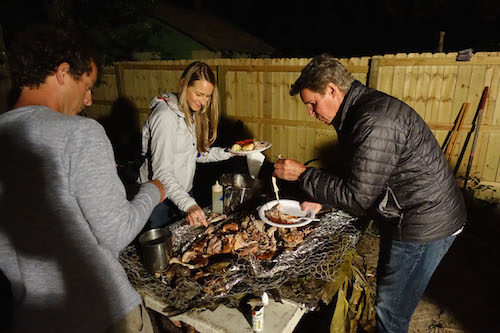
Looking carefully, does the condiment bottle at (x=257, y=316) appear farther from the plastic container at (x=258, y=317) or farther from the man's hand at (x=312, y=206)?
the man's hand at (x=312, y=206)

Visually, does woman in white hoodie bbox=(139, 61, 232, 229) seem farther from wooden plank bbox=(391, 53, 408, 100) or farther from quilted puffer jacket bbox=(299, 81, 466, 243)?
wooden plank bbox=(391, 53, 408, 100)

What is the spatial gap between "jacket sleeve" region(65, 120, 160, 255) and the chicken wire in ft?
2.26


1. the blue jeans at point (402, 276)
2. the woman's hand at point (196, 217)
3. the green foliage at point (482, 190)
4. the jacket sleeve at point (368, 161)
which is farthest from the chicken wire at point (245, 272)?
the green foliage at point (482, 190)

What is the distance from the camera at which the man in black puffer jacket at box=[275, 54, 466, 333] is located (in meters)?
1.81

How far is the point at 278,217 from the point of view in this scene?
242 centimetres

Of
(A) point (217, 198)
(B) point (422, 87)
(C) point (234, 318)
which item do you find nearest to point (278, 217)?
(A) point (217, 198)

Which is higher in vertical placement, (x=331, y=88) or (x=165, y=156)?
(x=331, y=88)

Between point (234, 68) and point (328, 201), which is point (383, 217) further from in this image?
point (234, 68)

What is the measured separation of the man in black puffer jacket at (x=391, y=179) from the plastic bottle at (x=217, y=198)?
802mm

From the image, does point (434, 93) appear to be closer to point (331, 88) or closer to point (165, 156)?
point (331, 88)

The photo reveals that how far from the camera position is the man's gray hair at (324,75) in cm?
196

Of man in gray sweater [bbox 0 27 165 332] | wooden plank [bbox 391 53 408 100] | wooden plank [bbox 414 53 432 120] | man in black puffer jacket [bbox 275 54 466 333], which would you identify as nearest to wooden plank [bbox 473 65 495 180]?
wooden plank [bbox 414 53 432 120]

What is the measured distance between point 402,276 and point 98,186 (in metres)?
2.11

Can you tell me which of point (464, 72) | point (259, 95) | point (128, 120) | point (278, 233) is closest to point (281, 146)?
point (259, 95)
